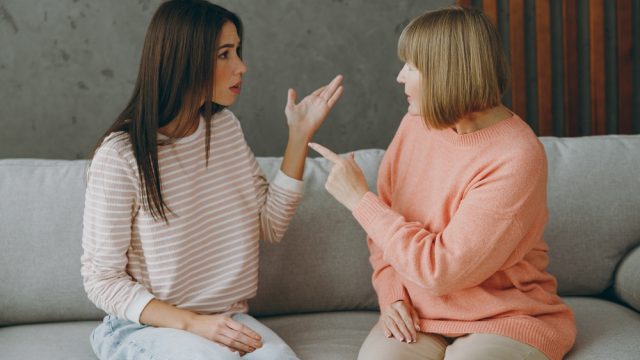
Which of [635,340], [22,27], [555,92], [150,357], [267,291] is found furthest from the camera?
[555,92]

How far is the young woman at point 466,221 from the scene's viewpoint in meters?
1.42

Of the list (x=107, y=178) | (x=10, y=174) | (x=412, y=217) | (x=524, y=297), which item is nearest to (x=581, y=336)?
(x=524, y=297)

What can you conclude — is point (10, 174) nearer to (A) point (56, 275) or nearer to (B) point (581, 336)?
(A) point (56, 275)

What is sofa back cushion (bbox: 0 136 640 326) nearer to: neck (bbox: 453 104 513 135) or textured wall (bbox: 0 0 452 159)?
textured wall (bbox: 0 0 452 159)

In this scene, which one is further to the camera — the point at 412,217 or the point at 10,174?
the point at 10,174

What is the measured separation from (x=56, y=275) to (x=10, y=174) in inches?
11.3

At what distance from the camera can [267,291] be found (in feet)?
6.13

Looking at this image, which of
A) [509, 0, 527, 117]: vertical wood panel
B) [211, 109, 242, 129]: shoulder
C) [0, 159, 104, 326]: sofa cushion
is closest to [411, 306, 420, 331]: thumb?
[211, 109, 242, 129]: shoulder

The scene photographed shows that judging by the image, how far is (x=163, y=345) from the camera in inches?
57.1

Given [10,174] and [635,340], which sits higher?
[10,174]

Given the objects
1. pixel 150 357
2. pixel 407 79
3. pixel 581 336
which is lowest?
pixel 581 336

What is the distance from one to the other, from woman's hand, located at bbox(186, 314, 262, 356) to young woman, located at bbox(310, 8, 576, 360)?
8.8 inches

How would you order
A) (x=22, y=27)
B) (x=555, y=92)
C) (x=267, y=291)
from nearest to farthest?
(x=267, y=291)
(x=22, y=27)
(x=555, y=92)

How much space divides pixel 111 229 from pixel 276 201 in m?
0.38
